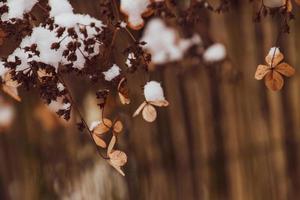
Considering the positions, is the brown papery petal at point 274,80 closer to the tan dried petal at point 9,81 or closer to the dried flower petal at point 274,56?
the dried flower petal at point 274,56

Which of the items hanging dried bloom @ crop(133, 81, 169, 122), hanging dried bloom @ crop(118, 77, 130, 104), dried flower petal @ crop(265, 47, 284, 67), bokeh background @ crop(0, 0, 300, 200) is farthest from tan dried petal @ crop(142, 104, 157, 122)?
bokeh background @ crop(0, 0, 300, 200)

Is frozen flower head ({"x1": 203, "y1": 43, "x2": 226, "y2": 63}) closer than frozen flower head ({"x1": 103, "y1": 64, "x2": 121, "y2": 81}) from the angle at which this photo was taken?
No

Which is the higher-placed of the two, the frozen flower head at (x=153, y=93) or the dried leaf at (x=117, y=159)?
the frozen flower head at (x=153, y=93)

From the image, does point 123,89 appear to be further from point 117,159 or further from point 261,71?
point 261,71

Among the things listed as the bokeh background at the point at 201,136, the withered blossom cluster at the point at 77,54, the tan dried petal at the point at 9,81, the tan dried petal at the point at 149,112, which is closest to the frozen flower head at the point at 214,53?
the bokeh background at the point at 201,136

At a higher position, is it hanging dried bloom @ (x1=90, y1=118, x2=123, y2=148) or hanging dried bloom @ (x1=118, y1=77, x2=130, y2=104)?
hanging dried bloom @ (x1=118, y1=77, x2=130, y2=104)

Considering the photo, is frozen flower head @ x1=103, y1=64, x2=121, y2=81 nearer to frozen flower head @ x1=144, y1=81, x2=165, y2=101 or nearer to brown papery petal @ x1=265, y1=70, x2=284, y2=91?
frozen flower head @ x1=144, y1=81, x2=165, y2=101
